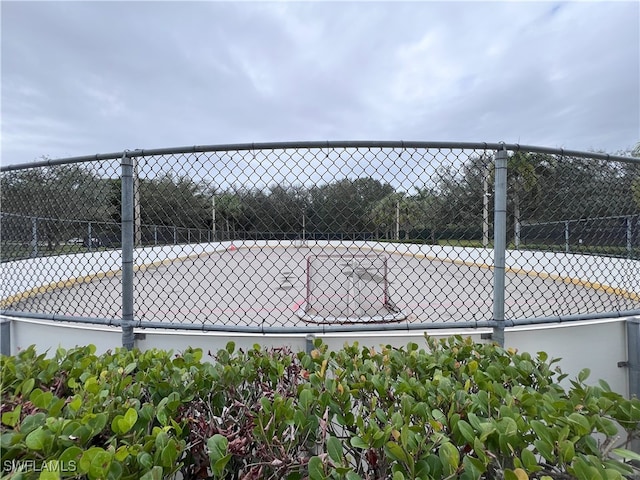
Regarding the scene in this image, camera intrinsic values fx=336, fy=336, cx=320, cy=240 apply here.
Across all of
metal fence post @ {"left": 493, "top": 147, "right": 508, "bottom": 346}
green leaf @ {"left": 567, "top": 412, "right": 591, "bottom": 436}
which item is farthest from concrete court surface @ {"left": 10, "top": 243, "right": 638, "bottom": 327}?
green leaf @ {"left": 567, "top": 412, "right": 591, "bottom": 436}

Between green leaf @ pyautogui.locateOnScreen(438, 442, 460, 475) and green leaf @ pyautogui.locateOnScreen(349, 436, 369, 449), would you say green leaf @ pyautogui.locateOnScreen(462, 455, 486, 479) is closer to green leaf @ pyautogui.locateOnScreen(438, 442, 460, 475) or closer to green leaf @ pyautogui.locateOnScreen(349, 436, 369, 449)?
green leaf @ pyautogui.locateOnScreen(438, 442, 460, 475)

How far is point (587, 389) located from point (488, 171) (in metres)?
1.18

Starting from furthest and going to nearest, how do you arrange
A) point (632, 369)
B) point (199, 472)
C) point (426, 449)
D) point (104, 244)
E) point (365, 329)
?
point (104, 244), point (632, 369), point (365, 329), point (199, 472), point (426, 449)

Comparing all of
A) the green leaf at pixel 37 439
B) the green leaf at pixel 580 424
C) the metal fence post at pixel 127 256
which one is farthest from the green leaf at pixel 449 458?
the metal fence post at pixel 127 256

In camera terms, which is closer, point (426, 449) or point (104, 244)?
point (426, 449)

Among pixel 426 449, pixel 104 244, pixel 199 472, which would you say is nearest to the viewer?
pixel 426 449

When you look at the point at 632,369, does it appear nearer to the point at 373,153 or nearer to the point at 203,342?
the point at 373,153

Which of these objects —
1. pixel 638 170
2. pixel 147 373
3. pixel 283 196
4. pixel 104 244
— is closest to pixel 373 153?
pixel 283 196

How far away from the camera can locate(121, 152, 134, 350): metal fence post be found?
1690 millimetres

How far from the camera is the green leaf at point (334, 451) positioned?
842mm

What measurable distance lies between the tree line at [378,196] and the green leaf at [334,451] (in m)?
1.33

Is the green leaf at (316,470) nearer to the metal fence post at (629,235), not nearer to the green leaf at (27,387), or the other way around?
the green leaf at (27,387)

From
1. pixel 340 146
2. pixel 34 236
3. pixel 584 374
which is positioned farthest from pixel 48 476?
pixel 34 236

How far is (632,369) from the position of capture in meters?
1.82
